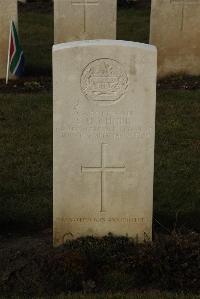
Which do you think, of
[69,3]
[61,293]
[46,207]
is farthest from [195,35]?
[61,293]

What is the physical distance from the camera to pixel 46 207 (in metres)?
6.05

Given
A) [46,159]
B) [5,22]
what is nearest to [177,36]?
[5,22]

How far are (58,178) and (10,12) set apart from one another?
18.1 feet

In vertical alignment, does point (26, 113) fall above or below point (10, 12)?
below

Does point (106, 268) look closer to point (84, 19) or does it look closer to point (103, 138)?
point (103, 138)

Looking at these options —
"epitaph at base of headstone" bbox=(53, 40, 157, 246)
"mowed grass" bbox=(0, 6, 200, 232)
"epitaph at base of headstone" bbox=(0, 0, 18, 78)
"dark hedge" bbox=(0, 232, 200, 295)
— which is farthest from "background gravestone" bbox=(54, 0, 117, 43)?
"dark hedge" bbox=(0, 232, 200, 295)

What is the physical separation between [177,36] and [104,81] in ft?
19.0

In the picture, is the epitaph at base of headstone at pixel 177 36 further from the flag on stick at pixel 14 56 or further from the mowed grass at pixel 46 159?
the flag on stick at pixel 14 56

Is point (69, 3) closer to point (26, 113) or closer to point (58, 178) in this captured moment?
point (26, 113)

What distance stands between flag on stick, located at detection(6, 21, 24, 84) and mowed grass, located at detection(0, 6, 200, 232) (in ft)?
0.96

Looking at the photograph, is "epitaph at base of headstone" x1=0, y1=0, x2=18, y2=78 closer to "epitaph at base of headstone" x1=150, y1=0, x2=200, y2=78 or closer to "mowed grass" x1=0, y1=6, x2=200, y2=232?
"mowed grass" x1=0, y1=6, x2=200, y2=232

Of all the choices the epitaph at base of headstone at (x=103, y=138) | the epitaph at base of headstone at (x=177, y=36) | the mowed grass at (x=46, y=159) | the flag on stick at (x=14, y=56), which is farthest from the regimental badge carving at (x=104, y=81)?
the epitaph at base of headstone at (x=177, y=36)

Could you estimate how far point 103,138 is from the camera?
5062mm

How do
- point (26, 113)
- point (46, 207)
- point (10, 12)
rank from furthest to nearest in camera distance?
point (10, 12)
point (26, 113)
point (46, 207)
